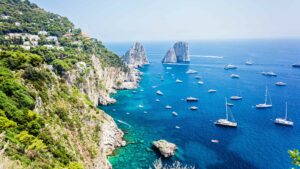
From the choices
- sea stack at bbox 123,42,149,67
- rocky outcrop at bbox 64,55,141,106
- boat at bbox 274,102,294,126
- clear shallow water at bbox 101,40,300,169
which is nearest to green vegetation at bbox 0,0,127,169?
rocky outcrop at bbox 64,55,141,106

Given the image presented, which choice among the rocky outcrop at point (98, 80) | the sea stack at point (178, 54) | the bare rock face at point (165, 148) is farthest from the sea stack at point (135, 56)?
the bare rock face at point (165, 148)

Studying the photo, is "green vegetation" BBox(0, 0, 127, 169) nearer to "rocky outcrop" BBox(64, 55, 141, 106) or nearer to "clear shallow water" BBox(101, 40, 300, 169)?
"rocky outcrop" BBox(64, 55, 141, 106)

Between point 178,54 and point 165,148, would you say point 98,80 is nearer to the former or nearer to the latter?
point 165,148

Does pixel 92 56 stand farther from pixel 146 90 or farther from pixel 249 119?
pixel 249 119

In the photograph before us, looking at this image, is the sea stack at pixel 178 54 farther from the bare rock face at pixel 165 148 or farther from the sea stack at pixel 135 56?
the bare rock face at pixel 165 148

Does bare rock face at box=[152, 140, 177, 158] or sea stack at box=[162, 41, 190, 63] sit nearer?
bare rock face at box=[152, 140, 177, 158]
